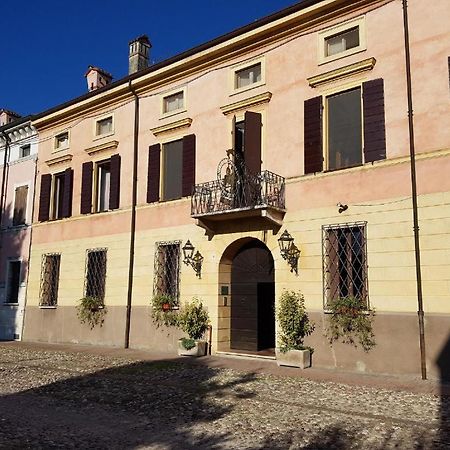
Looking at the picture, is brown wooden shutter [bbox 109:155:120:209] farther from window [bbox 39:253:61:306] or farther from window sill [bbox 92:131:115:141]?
window [bbox 39:253:61:306]

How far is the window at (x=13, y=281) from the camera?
1915 cm

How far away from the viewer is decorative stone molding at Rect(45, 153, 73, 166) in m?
17.8

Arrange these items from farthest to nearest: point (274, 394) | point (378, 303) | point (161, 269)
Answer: point (161, 269)
point (378, 303)
point (274, 394)

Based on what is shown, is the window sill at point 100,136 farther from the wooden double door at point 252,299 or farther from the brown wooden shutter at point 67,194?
the wooden double door at point 252,299

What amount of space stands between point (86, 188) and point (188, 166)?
15.1ft

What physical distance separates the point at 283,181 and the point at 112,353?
665cm

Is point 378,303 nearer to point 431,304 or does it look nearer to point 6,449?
point 431,304

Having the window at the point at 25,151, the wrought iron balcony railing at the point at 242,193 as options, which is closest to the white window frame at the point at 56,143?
the window at the point at 25,151

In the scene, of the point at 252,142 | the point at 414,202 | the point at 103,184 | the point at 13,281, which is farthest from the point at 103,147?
the point at 414,202

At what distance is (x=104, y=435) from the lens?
19.7 ft

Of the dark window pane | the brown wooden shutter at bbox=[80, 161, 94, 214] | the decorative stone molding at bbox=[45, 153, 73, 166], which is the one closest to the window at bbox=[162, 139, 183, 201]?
the brown wooden shutter at bbox=[80, 161, 94, 214]

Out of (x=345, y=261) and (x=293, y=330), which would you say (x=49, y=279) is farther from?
(x=345, y=261)

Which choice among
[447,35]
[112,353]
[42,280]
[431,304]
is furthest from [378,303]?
[42,280]

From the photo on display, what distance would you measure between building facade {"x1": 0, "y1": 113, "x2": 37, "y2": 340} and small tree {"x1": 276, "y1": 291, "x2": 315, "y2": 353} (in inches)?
436
